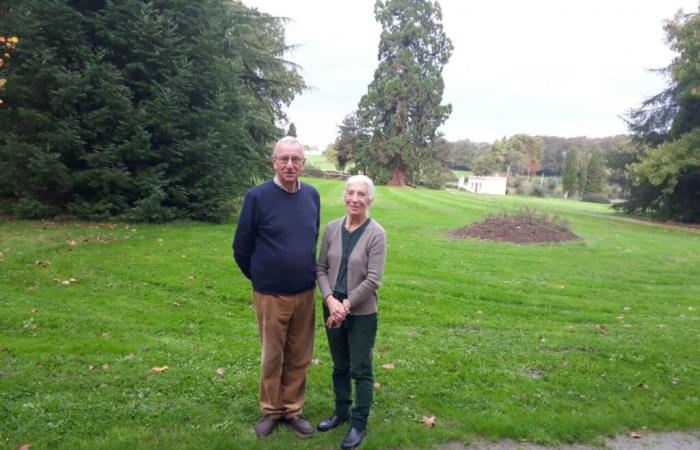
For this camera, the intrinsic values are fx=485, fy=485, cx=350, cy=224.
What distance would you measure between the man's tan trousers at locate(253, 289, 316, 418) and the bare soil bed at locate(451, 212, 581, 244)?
38.6ft

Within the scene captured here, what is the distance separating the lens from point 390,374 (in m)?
4.70

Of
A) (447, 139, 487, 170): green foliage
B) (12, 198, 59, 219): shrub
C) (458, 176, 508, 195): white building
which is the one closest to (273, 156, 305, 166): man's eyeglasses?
(12, 198, 59, 219): shrub

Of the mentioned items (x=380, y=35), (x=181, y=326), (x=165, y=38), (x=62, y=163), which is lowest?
(x=181, y=326)

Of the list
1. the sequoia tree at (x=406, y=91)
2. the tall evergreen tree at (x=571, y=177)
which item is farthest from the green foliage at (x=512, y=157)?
the sequoia tree at (x=406, y=91)

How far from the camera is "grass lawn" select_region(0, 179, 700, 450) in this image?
12.2 feet

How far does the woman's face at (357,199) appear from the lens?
329 centimetres

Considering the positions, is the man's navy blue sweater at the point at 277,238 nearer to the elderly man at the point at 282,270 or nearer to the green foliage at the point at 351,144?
the elderly man at the point at 282,270

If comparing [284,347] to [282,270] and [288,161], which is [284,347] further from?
[288,161]

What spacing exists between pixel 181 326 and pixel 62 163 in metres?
8.02

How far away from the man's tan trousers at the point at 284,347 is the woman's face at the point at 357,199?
71 cm

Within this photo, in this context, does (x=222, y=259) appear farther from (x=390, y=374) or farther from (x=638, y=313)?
(x=638, y=313)

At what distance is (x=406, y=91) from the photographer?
4472cm

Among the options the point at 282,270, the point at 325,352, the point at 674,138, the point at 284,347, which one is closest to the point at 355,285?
the point at 282,270

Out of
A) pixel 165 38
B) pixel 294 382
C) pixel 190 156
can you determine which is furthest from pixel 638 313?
pixel 165 38
